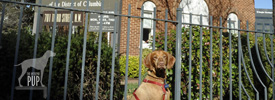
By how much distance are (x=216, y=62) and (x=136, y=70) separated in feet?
17.3

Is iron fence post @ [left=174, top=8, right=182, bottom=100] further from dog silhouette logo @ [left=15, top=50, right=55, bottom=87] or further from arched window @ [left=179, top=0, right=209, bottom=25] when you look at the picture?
arched window @ [left=179, top=0, right=209, bottom=25]

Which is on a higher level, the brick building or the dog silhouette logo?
the brick building

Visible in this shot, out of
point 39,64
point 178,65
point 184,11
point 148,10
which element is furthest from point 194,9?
point 39,64

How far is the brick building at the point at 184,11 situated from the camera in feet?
37.3

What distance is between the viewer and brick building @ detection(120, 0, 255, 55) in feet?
37.3

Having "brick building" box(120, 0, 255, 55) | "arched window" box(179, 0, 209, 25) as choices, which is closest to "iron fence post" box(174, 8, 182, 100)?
"brick building" box(120, 0, 255, 55)

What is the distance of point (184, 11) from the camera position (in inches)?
533

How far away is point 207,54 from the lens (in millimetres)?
4359

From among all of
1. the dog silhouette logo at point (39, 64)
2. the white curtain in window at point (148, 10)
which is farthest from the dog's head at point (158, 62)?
the white curtain in window at point (148, 10)

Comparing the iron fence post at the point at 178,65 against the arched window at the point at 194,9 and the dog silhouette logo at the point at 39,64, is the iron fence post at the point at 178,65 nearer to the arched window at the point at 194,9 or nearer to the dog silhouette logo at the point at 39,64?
the dog silhouette logo at the point at 39,64

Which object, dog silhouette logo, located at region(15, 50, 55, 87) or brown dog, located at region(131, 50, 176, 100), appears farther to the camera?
dog silhouette logo, located at region(15, 50, 55, 87)

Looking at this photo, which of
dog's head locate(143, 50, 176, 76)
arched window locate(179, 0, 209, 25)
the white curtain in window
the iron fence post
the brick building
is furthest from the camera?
arched window locate(179, 0, 209, 25)

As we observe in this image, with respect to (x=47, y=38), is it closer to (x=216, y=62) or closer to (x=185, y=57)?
(x=185, y=57)

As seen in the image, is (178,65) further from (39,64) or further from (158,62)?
(39,64)
